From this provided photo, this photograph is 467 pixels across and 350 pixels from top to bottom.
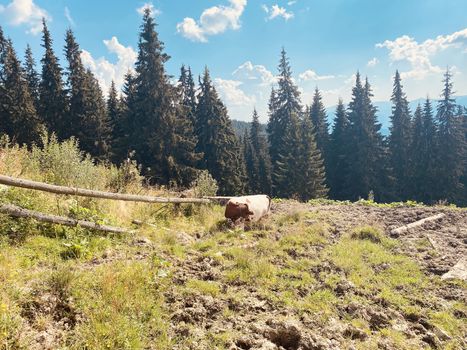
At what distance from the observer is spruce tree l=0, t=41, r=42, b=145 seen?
107 feet

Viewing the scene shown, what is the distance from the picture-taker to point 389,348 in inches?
159

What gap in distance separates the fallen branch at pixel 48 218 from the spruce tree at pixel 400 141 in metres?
44.4

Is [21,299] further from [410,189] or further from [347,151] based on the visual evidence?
[410,189]

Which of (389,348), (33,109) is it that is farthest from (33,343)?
(33,109)

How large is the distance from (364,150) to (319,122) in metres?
9.22

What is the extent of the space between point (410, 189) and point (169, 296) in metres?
46.5

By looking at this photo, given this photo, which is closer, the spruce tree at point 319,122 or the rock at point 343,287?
the rock at point 343,287

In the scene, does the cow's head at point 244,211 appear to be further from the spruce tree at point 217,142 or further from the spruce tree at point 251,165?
the spruce tree at point 251,165

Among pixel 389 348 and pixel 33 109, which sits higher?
pixel 33 109

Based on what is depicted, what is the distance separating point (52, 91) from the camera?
115 feet

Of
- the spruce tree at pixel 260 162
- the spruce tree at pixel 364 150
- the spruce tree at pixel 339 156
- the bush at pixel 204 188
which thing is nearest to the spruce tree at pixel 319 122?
the spruce tree at pixel 339 156

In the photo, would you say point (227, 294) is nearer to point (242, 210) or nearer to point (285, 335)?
point (285, 335)

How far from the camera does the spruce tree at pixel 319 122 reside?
1871 inches

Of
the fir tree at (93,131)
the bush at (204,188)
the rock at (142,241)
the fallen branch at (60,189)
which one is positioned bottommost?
the rock at (142,241)
